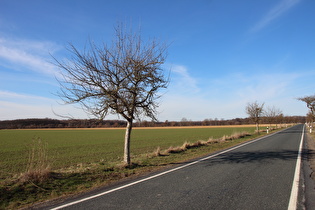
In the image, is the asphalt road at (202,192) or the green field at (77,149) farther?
the green field at (77,149)

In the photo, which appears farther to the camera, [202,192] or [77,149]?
[77,149]

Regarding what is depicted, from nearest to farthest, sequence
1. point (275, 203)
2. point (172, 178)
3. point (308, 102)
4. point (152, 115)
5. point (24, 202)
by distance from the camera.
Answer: point (275, 203) → point (24, 202) → point (172, 178) → point (152, 115) → point (308, 102)

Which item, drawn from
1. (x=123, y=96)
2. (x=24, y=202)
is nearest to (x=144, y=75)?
(x=123, y=96)

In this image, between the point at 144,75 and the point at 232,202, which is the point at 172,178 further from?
the point at 144,75

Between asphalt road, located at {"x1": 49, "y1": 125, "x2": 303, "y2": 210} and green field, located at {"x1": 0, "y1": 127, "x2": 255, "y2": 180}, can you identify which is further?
green field, located at {"x1": 0, "y1": 127, "x2": 255, "y2": 180}

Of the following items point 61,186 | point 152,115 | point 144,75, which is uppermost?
point 144,75

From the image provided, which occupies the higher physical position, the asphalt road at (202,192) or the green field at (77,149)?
the asphalt road at (202,192)

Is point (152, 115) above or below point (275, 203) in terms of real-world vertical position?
above

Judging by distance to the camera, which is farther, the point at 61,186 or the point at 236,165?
the point at 236,165

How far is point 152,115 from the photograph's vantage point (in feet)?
32.5

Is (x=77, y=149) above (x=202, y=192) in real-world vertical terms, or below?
below

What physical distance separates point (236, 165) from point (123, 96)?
17.8ft

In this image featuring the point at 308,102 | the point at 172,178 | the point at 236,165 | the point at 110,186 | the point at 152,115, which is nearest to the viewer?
the point at 110,186

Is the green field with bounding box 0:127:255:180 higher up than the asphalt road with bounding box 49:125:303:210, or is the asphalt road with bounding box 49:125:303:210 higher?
the asphalt road with bounding box 49:125:303:210
